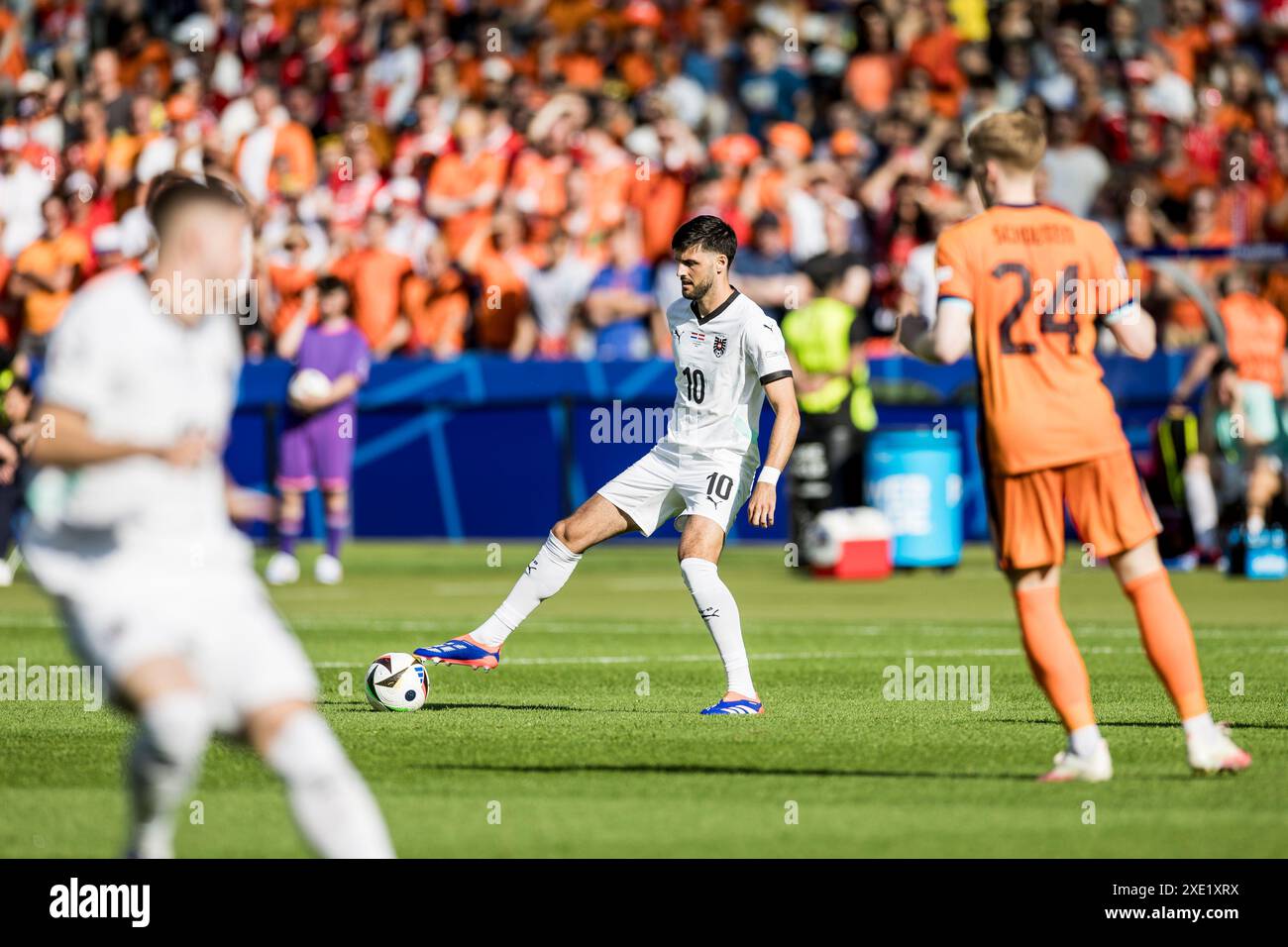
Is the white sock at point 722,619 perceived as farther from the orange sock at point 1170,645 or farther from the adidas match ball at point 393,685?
the orange sock at point 1170,645

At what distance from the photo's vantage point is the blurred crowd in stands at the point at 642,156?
2261 centimetres

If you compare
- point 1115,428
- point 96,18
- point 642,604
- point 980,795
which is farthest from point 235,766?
point 96,18

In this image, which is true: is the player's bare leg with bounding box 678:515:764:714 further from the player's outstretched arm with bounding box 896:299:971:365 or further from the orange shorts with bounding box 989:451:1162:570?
the player's outstretched arm with bounding box 896:299:971:365

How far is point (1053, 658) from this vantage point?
8586 mm

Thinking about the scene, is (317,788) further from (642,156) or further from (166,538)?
(642,156)

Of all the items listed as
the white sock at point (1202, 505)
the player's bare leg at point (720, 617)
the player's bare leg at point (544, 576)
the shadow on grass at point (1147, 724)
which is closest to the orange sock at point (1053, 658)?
the shadow on grass at point (1147, 724)

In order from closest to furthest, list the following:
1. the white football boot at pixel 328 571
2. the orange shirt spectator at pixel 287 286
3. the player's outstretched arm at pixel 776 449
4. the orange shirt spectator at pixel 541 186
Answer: the player's outstretched arm at pixel 776 449 → the white football boot at pixel 328 571 → the orange shirt spectator at pixel 541 186 → the orange shirt spectator at pixel 287 286

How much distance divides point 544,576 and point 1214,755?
13.0 feet

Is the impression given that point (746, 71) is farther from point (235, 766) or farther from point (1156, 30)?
point (235, 766)

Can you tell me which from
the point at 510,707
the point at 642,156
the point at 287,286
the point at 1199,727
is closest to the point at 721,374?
the point at 510,707

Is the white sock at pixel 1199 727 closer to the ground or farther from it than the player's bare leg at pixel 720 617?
closer to the ground

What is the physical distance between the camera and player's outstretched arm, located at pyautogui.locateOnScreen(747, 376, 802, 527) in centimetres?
1063

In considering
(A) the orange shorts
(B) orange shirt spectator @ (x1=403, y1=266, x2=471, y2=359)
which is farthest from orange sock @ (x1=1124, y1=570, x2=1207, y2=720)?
(B) orange shirt spectator @ (x1=403, y1=266, x2=471, y2=359)
